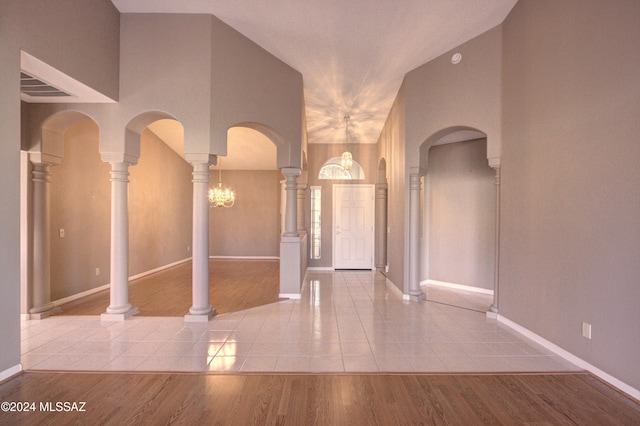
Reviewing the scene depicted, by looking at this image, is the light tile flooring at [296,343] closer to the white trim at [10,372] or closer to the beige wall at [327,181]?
the white trim at [10,372]

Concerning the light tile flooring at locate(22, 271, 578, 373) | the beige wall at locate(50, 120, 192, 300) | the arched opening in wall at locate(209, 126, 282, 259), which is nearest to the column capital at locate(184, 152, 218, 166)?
the light tile flooring at locate(22, 271, 578, 373)

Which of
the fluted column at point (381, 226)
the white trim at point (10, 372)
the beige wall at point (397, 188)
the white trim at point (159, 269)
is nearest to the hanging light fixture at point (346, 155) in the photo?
the beige wall at point (397, 188)

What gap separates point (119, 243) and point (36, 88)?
2.10m

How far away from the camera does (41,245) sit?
479cm

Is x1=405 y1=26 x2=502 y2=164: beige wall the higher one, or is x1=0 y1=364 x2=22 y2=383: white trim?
x1=405 y1=26 x2=502 y2=164: beige wall

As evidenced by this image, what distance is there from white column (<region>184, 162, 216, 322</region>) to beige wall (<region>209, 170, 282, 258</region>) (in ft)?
21.5

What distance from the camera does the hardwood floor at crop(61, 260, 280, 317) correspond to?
17.3ft

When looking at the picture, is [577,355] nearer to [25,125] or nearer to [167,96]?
[167,96]

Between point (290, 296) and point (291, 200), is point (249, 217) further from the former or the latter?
point (290, 296)

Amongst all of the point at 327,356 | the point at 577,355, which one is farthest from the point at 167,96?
the point at 577,355

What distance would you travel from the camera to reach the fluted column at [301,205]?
8562 millimetres

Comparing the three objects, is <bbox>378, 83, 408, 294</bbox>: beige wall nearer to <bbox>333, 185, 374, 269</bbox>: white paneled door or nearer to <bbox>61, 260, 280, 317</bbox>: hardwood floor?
<bbox>333, 185, 374, 269</bbox>: white paneled door

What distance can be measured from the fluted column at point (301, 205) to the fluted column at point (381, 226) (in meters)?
1.94

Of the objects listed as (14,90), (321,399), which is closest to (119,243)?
(14,90)
